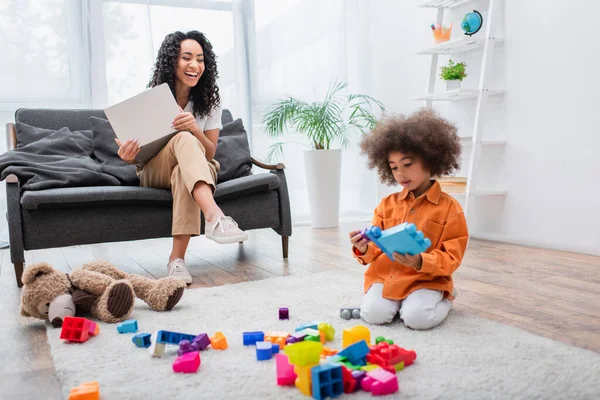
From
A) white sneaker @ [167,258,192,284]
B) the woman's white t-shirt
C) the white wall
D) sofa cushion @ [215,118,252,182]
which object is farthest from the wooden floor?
the woman's white t-shirt

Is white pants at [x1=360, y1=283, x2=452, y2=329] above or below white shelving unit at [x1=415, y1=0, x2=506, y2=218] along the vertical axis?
below

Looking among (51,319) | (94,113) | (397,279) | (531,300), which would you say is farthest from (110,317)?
(94,113)

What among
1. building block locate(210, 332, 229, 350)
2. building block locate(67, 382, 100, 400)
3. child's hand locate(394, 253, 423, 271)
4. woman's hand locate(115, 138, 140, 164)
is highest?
woman's hand locate(115, 138, 140, 164)

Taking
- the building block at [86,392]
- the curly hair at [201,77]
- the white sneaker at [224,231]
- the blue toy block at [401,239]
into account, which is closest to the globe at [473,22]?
the curly hair at [201,77]

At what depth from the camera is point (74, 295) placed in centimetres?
161

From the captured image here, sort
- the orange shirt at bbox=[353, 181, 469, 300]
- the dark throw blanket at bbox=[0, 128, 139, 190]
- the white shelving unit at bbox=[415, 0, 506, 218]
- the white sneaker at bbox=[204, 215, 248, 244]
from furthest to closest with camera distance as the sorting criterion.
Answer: the white shelving unit at bbox=[415, 0, 506, 218] < the dark throw blanket at bbox=[0, 128, 139, 190] < the white sneaker at bbox=[204, 215, 248, 244] < the orange shirt at bbox=[353, 181, 469, 300]

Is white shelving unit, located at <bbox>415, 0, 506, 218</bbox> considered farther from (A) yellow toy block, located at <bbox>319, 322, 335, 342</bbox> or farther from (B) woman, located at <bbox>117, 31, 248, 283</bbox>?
(A) yellow toy block, located at <bbox>319, 322, 335, 342</bbox>

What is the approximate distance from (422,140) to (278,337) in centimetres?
64

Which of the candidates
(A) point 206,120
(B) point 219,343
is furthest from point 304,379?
(A) point 206,120

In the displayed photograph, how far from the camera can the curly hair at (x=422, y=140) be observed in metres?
1.50

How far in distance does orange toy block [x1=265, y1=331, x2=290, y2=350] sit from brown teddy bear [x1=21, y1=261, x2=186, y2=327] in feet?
1.55

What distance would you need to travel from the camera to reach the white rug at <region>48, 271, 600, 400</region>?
105cm

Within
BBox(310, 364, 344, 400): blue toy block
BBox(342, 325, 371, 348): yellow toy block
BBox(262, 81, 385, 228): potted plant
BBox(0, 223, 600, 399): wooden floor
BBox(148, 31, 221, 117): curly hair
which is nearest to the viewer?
BBox(310, 364, 344, 400): blue toy block

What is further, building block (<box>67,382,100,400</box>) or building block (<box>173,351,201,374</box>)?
building block (<box>173,351,201,374</box>)
